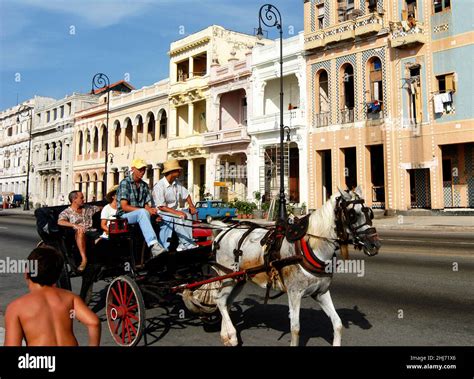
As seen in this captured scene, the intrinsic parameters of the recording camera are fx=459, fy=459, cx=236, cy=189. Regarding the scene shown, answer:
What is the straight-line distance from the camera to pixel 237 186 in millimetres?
33719

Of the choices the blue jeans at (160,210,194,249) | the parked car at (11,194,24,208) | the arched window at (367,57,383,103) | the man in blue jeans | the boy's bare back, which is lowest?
the boy's bare back

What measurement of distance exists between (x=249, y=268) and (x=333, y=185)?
23413 mm

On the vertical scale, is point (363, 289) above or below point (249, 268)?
below

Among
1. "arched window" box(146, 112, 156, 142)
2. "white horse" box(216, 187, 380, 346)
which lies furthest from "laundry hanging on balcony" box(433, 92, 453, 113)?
"arched window" box(146, 112, 156, 142)

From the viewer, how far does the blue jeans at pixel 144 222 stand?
228 inches

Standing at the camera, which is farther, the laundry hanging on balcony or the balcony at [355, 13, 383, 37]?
the balcony at [355, 13, 383, 37]

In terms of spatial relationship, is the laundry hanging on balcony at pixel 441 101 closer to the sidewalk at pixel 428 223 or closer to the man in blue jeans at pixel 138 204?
the sidewalk at pixel 428 223

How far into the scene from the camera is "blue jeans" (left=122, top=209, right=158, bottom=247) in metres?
5.80

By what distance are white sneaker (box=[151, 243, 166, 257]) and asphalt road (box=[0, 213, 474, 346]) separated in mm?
1010

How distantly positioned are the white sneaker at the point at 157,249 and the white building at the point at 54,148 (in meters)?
50.1

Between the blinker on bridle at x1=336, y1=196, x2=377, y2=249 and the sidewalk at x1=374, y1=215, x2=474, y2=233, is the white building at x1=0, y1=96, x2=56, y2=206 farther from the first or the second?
the blinker on bridle at x1=336, y1=196, x2=377, y2=249

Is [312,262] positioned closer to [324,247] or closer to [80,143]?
[324,247]
